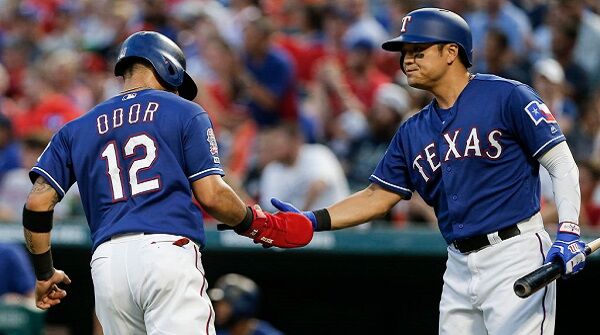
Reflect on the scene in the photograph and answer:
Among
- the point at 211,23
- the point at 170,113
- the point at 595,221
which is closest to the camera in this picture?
the point at 170,113

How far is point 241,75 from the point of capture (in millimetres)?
9852

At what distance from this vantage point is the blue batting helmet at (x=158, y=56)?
484 centimetres

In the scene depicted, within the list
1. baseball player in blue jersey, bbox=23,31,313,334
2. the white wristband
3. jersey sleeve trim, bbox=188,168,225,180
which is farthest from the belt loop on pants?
jersey sleeve trim, bbox=188,168,225,180

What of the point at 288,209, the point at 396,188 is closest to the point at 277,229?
the point at 288,209

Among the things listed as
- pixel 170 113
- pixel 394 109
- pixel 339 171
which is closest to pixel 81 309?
pixel 339 171

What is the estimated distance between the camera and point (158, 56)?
15.9ft

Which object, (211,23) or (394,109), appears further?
(211,23)

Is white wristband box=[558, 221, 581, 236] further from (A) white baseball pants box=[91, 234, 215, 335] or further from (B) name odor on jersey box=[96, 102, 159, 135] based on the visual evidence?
(B) name odor on jersey box=[96, 102, 159, 135]

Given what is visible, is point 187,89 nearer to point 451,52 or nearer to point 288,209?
point 288,209

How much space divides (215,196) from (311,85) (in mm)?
5488

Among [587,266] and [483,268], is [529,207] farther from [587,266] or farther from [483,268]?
[587,266]

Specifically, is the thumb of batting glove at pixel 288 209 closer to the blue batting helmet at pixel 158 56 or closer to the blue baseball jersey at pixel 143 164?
the blue baseball jersey at pixel 143 164

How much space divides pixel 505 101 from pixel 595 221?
117 inches

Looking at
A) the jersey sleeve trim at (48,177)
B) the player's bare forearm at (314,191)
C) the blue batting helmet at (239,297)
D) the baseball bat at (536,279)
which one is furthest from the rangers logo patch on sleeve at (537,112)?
the player's bare forearm at (314,191)
